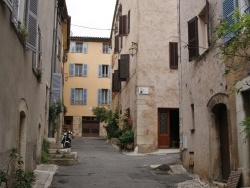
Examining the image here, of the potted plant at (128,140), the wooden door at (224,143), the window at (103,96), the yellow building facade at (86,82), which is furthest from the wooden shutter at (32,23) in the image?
the window at (103,96)

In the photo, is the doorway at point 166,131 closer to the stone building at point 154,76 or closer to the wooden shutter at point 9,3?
the stone building at point 154,76

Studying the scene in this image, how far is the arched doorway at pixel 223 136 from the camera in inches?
375

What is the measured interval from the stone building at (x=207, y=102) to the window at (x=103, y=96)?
26.6 meters

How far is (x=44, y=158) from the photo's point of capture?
13.4 meters

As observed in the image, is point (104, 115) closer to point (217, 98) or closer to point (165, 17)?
point (165, 17)

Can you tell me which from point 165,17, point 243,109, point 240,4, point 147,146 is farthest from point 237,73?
point 165,17

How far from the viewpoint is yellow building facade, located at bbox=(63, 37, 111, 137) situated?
3834 cm

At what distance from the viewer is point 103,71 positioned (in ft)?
132

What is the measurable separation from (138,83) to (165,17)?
4.16m

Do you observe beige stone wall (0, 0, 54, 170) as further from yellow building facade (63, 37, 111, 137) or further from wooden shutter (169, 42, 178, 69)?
yellow building facade (63, 37, 111, 137)

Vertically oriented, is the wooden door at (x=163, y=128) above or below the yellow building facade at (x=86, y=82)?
below

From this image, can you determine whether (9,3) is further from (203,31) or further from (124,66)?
→ (124,66)

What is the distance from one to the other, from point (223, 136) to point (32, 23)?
229 inches

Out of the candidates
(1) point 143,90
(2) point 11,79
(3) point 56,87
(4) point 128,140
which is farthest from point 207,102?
(3) point 56,87
